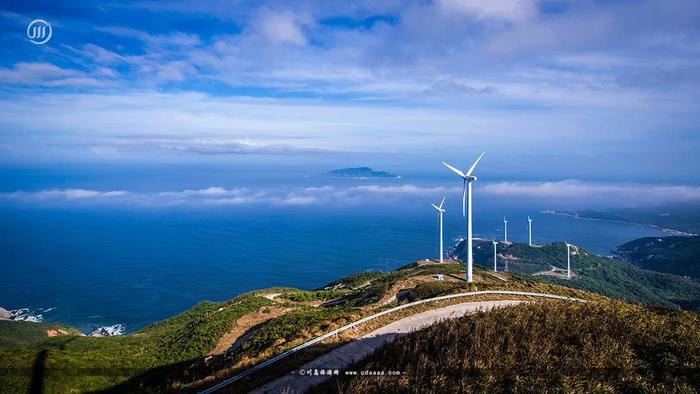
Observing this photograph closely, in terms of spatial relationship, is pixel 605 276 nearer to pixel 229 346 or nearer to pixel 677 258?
pixel 677 258

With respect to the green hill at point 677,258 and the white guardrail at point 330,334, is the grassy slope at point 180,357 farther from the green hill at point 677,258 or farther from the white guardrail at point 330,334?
the green hill at point 677,258

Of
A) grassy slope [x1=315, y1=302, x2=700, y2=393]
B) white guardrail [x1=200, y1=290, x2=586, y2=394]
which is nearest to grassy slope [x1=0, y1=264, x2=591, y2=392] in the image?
white guardrail [x1=200, y1=290, x2=586, y2=394]

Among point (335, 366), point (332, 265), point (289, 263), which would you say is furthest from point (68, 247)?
point (335, 366)

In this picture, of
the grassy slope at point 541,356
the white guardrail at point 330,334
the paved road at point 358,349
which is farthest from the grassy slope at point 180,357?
the grassy slope at point 541,356

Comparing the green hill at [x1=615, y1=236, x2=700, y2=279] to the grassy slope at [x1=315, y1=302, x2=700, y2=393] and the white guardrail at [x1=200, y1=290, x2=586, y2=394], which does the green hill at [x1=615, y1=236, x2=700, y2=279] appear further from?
the grassy slope at [x1=315, y1=302, x2=700, y2=393]

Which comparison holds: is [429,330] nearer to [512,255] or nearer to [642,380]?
[642,380]
